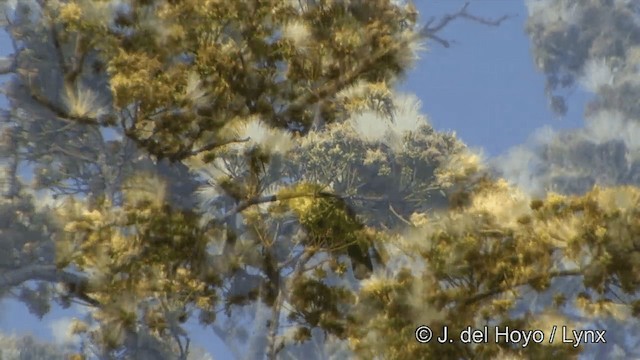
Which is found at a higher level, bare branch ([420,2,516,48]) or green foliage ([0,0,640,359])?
bare branch ([420,2,516,48])

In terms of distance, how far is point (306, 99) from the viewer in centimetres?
577

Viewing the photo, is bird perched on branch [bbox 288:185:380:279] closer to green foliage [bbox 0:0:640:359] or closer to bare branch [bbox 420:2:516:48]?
green foliage [bbox 0:0:640:359]

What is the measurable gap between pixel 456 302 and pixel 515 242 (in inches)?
17.3

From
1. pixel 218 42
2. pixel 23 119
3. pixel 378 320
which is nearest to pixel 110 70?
pixel 218 42

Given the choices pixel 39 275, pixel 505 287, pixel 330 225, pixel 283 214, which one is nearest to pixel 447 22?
pixel 283 214

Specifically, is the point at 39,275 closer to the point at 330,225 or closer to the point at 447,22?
the point at 447,22

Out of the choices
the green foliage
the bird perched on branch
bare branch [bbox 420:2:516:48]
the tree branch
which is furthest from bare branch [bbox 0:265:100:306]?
bare branch [bbox 420:2:516:48]

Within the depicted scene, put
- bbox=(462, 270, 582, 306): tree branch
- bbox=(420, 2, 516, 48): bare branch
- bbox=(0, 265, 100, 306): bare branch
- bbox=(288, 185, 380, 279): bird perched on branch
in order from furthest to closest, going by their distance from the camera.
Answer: bbox=(0, 265, 100, 306): bare branch
bbox=(420, 2, 516, 48): bare branch
bbox=(288, 185, 380, 279): bird perched on branch
bbox=(462, 270, 582, 306): tree branch

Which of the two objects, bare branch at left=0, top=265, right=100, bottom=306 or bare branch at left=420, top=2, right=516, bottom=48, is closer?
bare branch at left=420, top=2, right=516, bottom=48

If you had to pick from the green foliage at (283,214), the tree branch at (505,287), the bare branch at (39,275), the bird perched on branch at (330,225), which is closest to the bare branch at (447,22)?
the green foliage at (283,214)

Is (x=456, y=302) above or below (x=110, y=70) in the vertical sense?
below

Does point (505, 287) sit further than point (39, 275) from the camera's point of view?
No

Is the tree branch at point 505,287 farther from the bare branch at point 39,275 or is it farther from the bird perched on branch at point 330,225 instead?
the bare branch at point 39,275

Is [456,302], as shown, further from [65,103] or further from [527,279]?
[65,103]
